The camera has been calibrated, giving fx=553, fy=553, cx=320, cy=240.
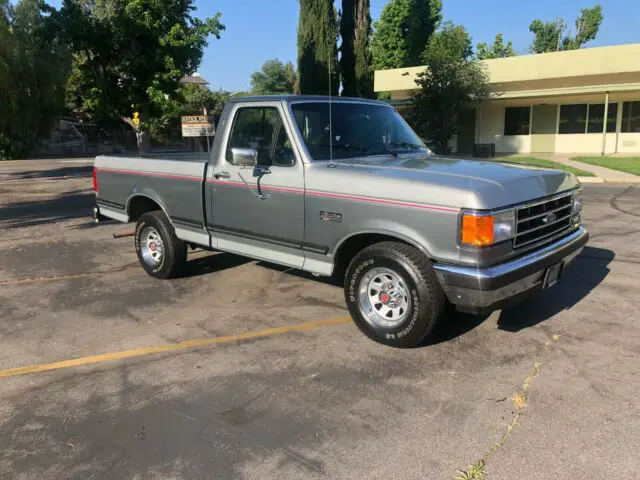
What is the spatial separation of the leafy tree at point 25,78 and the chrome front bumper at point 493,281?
35331 millimetres

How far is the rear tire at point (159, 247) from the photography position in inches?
248

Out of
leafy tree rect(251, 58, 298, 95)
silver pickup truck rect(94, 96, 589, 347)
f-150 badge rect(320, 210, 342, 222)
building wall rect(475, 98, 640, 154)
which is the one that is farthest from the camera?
leafy tree rect(251, 58, 298, 95)

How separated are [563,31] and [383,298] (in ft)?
264

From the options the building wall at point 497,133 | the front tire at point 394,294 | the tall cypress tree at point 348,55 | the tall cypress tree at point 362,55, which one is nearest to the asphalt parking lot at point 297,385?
the front tire at point 394,294

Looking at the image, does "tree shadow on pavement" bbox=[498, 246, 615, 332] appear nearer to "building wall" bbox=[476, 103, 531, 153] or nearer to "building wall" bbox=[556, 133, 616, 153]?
"building wall" bbox=[556, 133, 616, 153]

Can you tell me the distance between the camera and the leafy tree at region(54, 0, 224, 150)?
2394 centimetres

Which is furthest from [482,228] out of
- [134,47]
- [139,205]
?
[134,47]

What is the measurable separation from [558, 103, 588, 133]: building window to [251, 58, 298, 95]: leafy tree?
213ft

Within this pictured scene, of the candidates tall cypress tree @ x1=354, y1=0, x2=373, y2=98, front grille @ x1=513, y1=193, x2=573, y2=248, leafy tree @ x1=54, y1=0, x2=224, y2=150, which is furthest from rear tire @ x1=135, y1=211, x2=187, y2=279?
tall cypress tree @ x1=354, y1=0, x2=373, y2=98

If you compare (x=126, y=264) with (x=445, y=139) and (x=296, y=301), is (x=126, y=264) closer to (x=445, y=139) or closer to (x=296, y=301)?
(x=296, y=301)

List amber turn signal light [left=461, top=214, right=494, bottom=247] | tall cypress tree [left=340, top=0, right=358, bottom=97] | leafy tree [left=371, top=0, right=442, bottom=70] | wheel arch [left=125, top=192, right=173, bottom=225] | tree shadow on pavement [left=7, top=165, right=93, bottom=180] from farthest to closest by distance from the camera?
leafy tree [left=371, top=0, right=442, bottom=70] → tall cypress tree [left=340, top=0, right=358, bottom=97] → tree shadow on pavement [left=7, top=165, right=93, bottom=180] → wheel arch [left=125, top=192, right=173, bottom=225] → amber turn signal light [left=461, top=214, right=494, bottom=247]

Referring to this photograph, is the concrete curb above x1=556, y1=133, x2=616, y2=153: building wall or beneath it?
beneath

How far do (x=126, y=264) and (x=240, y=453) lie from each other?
16.4ft

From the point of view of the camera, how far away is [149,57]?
975 inches
